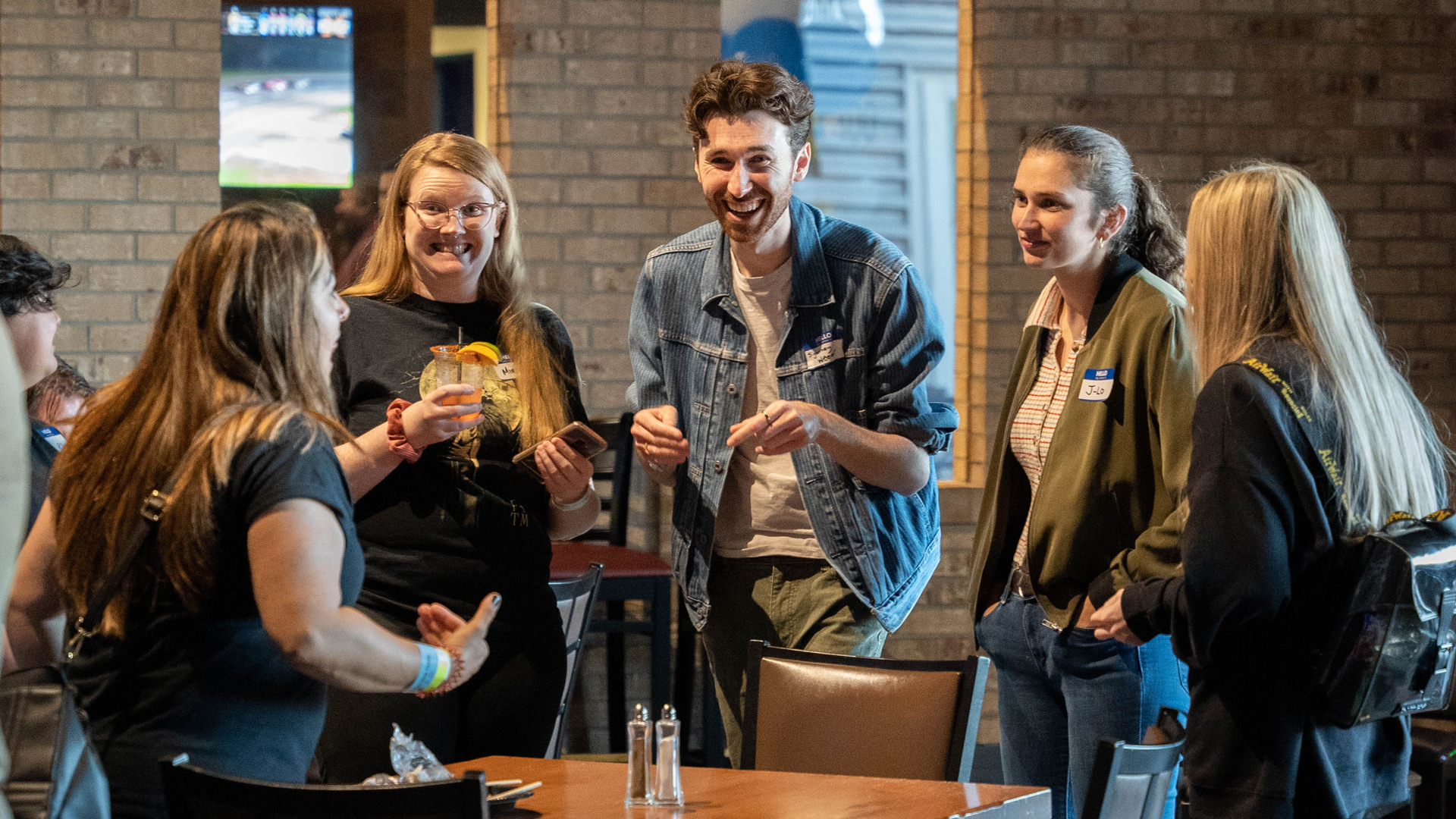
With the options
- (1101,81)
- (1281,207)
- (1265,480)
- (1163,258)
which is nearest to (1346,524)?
(1265,480)

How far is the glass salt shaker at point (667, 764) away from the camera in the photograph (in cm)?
201

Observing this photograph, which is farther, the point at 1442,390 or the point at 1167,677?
the point at 1442,390

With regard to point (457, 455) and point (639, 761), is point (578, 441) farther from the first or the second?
point (639, 761)

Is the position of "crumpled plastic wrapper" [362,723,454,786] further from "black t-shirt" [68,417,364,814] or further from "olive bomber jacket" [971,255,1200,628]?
"olive bomber jacket" [971,255,1200,628]

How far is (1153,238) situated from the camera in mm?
2777

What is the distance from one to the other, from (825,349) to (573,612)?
0.86m

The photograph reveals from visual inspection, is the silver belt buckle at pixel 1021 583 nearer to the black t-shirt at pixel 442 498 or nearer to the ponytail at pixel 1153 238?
the ponytail at pixel 1153 238

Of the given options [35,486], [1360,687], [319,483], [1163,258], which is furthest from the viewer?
[1163,258]

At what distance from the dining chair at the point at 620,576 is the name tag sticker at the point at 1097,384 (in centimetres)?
193

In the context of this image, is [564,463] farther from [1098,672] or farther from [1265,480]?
[1265,480]

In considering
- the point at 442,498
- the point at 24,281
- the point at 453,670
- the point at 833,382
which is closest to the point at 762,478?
the point at 833,382

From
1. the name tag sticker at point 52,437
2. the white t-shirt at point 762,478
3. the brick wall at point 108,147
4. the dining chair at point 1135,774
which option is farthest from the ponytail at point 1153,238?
the brick wall at point 108,147

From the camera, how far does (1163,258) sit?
109 inches

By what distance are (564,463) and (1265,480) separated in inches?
47.0
